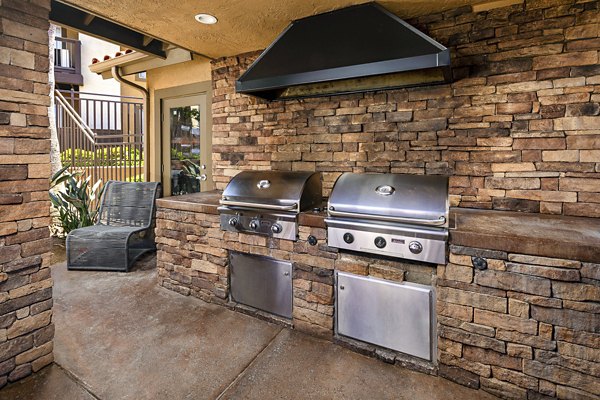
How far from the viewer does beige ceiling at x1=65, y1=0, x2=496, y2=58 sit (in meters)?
2.39

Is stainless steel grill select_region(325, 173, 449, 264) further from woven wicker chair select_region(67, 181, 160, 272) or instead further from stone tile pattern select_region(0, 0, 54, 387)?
woven wicker chair select_region(67, 181, 160, 272)

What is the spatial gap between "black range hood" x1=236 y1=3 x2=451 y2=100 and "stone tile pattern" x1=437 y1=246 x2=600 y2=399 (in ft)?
4.18

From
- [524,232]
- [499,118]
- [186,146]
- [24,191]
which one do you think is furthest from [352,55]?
[186,146]

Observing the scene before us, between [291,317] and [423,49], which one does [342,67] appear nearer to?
[423,49]

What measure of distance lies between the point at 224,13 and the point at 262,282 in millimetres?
2171

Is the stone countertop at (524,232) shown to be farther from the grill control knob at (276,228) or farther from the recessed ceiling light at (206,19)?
the recessed ceiling light at (206,19)

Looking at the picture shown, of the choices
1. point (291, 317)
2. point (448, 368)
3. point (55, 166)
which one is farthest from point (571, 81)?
point (55, 166)

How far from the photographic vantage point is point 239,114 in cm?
357

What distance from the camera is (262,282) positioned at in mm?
2621

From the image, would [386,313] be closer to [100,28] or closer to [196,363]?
[196,363]

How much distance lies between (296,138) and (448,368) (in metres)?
2.27

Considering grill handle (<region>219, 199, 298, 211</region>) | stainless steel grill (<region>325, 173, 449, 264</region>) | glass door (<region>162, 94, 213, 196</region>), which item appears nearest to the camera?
stainless steel grill (<region>325, 173, 449, 264</region>)

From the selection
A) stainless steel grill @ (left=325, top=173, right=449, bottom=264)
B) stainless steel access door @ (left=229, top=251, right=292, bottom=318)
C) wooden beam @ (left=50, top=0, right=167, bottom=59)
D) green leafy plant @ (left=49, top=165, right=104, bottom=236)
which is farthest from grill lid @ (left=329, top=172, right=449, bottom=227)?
green leafy plant @ (left=49, top=165, right=104, bottom=236)

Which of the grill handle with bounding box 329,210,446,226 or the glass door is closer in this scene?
the grill handle with bounding box 329,210,446,226
